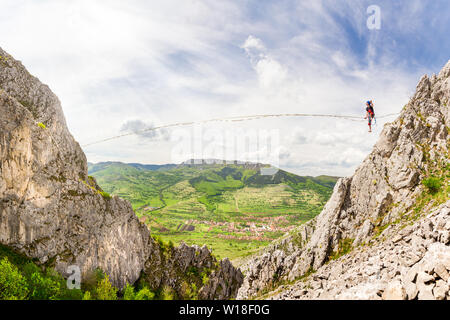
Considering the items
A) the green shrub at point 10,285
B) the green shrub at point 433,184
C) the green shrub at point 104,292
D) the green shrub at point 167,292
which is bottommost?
the green shrub at point 167,292

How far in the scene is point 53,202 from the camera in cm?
4978

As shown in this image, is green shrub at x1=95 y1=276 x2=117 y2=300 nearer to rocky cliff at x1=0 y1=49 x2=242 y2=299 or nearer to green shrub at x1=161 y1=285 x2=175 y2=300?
rocky cliff at x1=0 y1=49 x2=242 y2=299

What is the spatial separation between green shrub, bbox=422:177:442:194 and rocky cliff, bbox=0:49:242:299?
77.9 m

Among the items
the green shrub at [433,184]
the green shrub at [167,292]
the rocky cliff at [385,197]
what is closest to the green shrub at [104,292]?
the green shrub at [167,292]

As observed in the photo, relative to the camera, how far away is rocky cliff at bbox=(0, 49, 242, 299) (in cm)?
4362

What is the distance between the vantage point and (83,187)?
5712cm

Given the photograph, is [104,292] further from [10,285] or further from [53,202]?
[53,202]

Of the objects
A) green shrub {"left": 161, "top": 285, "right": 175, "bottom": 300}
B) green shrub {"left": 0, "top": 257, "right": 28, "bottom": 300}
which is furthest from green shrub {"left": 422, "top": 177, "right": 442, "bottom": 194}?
green shrub {"left": 161, "top": 285, "right": 175, "bottom": 300}

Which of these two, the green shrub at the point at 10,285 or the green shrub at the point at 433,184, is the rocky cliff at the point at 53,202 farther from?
the green shrub at the point at 433,184

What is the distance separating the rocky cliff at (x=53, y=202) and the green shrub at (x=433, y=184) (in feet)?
256

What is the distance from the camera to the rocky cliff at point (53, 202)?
4362 cm

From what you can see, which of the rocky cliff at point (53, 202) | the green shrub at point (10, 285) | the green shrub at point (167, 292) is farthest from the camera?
the green shrub at point (167, 292)
